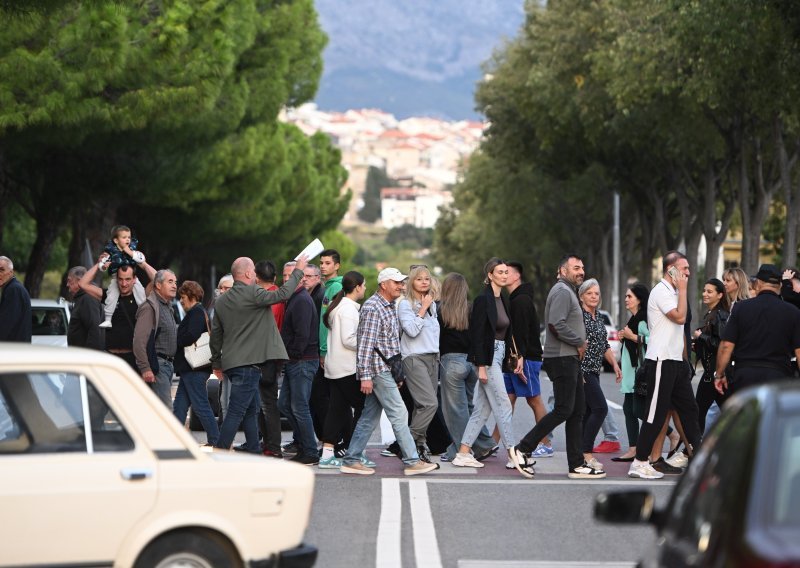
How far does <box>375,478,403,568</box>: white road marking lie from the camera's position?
905 centimetres

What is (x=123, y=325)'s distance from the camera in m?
→ 13.8

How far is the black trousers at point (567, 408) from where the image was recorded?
12812 millimetres

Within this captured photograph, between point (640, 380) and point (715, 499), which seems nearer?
point (715, 499)

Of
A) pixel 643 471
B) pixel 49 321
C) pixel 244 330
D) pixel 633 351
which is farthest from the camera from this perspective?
pixel 49 321

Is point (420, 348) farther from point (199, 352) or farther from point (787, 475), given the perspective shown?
point (787, 475)

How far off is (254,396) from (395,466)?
1.56 meters

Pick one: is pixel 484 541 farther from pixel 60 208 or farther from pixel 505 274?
pixel 60 208

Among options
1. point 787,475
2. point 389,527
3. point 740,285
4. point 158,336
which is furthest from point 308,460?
point 787,475

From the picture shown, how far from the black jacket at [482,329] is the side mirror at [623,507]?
7767mm

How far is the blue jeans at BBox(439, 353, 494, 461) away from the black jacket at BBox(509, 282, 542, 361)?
51 cm

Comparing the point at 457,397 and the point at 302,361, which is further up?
the point at 302,361

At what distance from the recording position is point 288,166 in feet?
176

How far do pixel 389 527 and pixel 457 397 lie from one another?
12.8 ft

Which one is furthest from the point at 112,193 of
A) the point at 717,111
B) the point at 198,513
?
the point at 198,513
